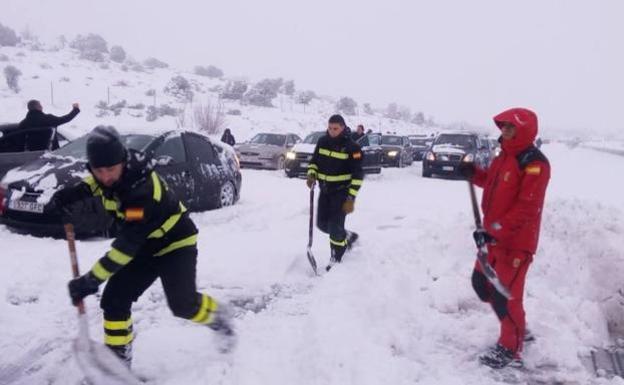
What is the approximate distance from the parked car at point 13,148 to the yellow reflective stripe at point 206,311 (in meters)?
5.53

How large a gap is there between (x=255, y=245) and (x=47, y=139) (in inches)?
165

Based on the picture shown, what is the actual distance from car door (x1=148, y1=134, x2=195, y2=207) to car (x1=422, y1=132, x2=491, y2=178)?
12201 mm

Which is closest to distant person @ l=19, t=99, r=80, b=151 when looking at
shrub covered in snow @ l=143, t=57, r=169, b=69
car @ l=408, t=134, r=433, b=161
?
car @ l=408, t=134, r=433, b=161

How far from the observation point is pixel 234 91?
163 ft

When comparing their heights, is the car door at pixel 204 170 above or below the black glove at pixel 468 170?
below

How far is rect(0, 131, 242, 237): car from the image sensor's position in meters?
6.56

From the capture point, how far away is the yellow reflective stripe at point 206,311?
361cm

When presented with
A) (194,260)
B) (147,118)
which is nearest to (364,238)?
(194,260)

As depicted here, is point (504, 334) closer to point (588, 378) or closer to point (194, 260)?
point (588, 378)

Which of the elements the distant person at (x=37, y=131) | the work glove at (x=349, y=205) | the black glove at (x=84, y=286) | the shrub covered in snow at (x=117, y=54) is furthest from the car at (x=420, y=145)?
the shrub covered in snow at (x=117, y=54)

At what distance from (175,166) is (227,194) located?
1681mm

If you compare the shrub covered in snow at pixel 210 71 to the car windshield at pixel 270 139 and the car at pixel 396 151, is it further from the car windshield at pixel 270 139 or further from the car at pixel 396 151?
the car windshield at pixel 270 139

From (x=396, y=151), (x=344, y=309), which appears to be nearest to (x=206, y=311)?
(x=344, y=309)

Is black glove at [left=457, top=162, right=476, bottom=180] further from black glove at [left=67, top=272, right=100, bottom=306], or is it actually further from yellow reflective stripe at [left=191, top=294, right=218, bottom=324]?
black glove at [left=67, top=272, right=100, bottom=306]
